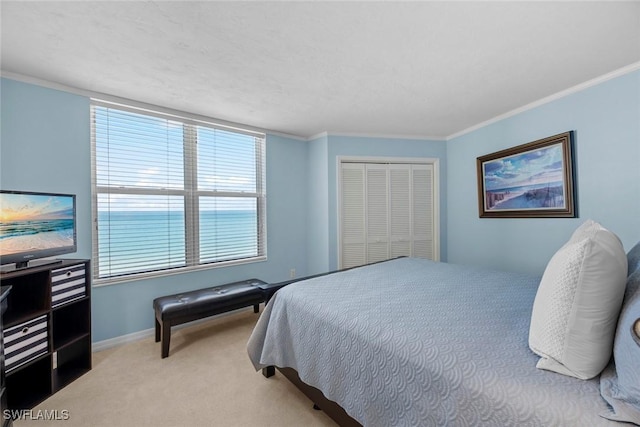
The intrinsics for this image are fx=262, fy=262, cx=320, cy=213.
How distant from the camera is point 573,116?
2.45 meters

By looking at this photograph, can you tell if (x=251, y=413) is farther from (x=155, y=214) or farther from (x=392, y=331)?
(x=155, y=214)

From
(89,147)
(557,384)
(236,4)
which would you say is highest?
(236,4)

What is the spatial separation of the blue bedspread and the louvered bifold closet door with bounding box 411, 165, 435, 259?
179 centimetres

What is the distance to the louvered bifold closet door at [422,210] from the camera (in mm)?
3855

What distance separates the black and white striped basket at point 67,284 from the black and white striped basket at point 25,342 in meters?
0.13

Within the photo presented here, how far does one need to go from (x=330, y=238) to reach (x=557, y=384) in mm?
2820

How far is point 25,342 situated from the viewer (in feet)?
5.43

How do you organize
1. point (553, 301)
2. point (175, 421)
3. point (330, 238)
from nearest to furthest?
1. point (553, 301)
2. point (175, 421)
3. point (330, 238)

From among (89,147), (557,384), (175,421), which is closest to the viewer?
(557,384)

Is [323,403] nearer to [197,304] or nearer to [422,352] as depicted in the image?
[422,352]

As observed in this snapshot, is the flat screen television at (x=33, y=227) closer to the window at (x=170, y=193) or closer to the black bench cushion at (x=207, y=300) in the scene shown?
the window at (x=170, y=193)

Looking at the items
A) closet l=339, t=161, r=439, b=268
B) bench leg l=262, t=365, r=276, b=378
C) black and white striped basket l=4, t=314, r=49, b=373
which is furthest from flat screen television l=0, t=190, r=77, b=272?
closet l=339, t=161, r=439, b=268

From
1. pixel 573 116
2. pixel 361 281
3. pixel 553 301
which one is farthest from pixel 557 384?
pixel 573 116

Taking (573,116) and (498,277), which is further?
(573,116)
